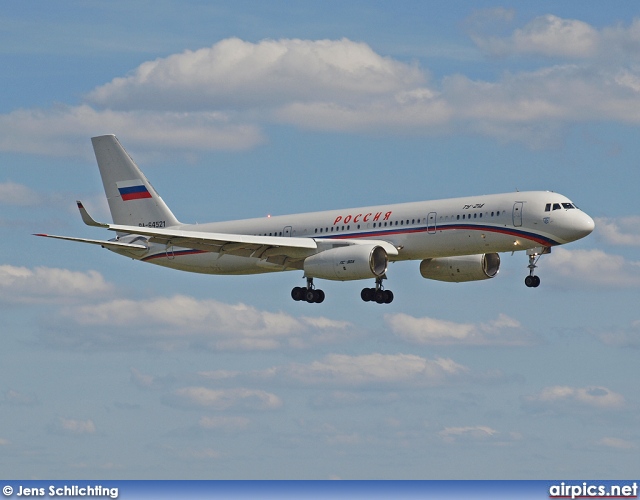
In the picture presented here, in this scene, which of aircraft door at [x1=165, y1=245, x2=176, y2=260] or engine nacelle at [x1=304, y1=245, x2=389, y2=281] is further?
aircraft door at [x1=165, y1=245, x2=176, y2=260]

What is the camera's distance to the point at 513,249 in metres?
72.3

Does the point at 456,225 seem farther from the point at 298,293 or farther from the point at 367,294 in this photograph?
the point at 298,293

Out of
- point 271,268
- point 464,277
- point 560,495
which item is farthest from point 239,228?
point 560,495

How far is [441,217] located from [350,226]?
20.5 ft

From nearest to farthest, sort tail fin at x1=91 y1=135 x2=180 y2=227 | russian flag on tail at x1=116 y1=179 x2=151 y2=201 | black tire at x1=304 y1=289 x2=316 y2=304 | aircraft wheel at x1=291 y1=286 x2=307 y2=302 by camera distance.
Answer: black tire at x1=304 y1=289 x2=316 y2=304
aircraft wheel at x1=291 y1=286 x2=307 y2=302
tail fin at x1=91 y1=135 x2=180 y2=227
russian flag on tail at x1=116 y1=179 x2=151 y2=201

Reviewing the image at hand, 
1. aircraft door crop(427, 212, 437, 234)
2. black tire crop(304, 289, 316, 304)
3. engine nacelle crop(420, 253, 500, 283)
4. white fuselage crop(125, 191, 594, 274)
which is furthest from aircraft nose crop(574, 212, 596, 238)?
black tire crop(304, 289, 316, 304)

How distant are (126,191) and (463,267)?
25136 mm

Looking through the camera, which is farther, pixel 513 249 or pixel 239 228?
pixel 239 228

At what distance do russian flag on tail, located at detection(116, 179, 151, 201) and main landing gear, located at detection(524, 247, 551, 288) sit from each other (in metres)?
29.1

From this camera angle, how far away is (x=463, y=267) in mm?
79875

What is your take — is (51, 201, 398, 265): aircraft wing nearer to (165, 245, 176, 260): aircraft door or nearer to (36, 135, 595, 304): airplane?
(36, 135, 595, 304): airplane

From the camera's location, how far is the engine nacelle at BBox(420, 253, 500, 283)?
3137 inches

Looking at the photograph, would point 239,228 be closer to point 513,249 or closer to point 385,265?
point 385,265

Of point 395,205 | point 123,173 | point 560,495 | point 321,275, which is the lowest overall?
point 560,495
